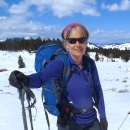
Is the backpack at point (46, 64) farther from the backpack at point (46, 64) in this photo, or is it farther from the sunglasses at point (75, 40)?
the sunglasses at point (75, 40)

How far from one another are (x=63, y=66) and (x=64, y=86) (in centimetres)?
21

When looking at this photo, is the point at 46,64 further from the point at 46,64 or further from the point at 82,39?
the point at 82,39

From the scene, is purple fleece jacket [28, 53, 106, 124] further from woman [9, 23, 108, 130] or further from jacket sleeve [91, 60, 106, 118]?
jacket sleeve [91, 60, 106, 118]

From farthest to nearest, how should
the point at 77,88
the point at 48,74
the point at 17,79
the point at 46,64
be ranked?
1. the point at 46,64
2. the point at 77,88
3. the point at 48,74
4. the point at 17,79

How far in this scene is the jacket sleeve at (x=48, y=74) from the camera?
7.22 ft

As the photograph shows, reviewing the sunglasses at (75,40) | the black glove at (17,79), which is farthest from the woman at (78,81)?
the black glove at (17,79)

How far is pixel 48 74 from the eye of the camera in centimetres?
230

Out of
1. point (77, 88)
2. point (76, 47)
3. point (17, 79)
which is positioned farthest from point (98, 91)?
point (17, 79)

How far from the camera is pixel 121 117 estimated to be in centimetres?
673

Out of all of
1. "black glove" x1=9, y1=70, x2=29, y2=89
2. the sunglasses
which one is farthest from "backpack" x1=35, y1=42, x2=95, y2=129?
"black glove" x1=9, y1=70, x2=29, y2=89

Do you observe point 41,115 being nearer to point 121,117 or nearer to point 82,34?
point 121,117

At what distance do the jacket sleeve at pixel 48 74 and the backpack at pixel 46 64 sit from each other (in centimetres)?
6

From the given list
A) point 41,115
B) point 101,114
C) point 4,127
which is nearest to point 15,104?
point 41,115

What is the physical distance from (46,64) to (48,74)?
1.07 ft
